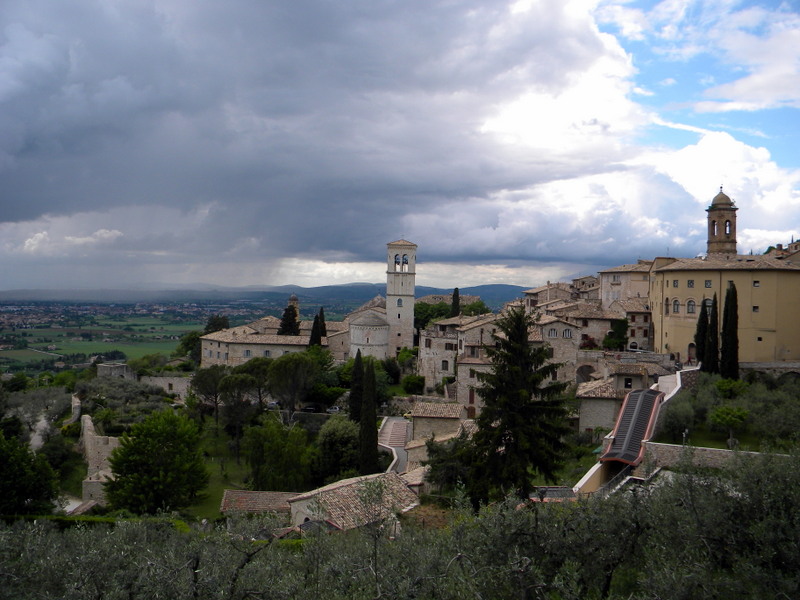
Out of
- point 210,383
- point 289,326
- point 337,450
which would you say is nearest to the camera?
point 337,450

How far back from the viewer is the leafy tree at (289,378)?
146 ft

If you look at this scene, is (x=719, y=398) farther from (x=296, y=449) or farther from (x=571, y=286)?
(x=571, y=286)

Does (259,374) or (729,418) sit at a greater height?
(729,418)

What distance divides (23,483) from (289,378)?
796 inches

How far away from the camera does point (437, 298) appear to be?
9162 cm

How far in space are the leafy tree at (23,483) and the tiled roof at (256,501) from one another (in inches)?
292

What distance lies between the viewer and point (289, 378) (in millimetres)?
44500

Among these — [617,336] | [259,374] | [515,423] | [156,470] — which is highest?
[617,336]

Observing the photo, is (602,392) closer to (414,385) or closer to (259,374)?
(414,385)

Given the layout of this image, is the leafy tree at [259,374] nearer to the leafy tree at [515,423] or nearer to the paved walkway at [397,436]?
the paved walkway at [397,436]

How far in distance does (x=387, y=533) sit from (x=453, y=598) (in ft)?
10.2

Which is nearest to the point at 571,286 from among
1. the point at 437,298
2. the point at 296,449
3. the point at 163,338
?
the point at 437,298

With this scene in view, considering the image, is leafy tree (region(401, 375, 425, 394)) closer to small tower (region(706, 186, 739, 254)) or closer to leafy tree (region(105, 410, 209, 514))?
leafy tree (region(105, 410, 209, 514))

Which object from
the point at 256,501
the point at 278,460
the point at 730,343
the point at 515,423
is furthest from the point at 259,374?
the point at 730,343
